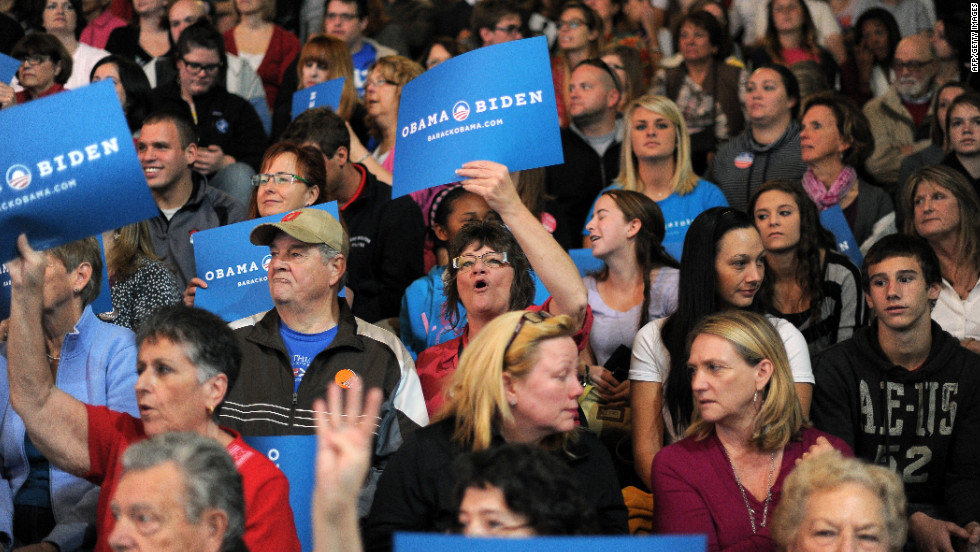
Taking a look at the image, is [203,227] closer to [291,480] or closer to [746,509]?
[291,480]

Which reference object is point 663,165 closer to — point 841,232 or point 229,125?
point 841,232

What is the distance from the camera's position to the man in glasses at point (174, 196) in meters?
5.46

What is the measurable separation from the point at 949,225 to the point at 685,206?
1.32 metres

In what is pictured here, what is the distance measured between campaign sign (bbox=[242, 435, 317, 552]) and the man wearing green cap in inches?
12.1

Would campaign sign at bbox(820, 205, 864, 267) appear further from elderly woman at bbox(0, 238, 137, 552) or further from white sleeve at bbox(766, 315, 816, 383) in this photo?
elderly woman at bbox(0, 238, 137, 552)

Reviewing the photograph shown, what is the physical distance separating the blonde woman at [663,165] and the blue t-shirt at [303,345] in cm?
231

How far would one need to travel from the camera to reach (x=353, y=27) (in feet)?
26.5

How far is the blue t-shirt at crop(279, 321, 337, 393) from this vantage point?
160 inches

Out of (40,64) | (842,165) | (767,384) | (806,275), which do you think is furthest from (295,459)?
(40,64)

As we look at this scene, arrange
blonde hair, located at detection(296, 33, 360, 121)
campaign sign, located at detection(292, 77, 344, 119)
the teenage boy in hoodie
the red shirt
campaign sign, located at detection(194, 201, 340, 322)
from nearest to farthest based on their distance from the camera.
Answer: the red shirt
the teenage boy in hoodie
campaign sign, located at detection(194, 201, 340, 322)
campaign sign, located at detection(292, 77, 344, 119)
blonde hair, located at detection(296, 33, 360, 121)

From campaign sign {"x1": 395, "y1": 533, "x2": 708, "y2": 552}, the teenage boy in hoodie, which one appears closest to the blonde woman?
the teenage boy in hoodie

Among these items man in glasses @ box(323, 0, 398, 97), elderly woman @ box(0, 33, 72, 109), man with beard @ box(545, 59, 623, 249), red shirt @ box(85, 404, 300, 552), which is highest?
man in glasses @ box(323, 0, 398, 97)

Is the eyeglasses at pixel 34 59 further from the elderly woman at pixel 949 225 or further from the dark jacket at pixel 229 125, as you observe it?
the elderly woman at pixel 949 225

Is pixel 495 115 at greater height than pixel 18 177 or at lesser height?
greater
